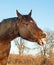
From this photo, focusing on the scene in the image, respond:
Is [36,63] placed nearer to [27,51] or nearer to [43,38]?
[27,51]

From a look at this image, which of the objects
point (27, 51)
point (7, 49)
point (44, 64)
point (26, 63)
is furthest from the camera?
point (27, 51)

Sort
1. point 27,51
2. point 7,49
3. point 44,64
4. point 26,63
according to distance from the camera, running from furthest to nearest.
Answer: point 27,51
point 26,63
point 44,64
point 7,49

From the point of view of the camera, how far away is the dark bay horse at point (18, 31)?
7255 mm

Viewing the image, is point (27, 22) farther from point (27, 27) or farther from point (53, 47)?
point (53, 47)

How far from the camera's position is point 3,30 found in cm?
736

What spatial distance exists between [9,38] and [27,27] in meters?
0.57

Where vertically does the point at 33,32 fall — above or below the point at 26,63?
above

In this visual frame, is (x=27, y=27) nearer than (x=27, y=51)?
Yes

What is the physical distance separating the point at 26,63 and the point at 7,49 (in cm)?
2653

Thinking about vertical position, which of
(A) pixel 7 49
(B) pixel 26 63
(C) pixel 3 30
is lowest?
(B) pixel 26 63

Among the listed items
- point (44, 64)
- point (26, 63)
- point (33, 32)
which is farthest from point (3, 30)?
point (26, 63)

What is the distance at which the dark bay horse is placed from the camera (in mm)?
7255

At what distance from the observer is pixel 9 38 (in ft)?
24.0

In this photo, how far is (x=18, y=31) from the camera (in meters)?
7.29
